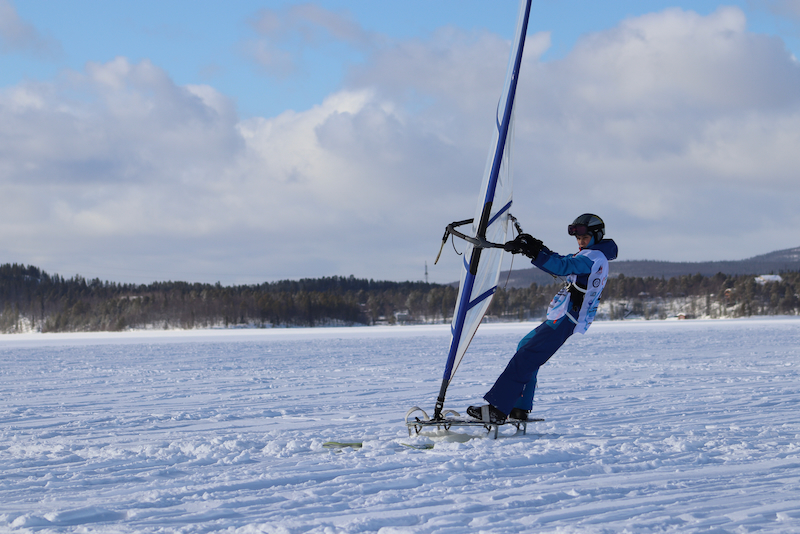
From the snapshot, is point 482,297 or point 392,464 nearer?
point 392,464

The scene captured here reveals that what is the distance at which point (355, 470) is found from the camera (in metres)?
3.60

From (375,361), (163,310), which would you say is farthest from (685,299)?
(375,361)

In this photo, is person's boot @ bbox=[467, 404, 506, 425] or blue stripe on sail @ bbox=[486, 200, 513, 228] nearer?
blue stripe on sail @ bbox=[486, 200, 513, 228]

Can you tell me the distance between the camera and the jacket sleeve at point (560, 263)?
12.9 ft

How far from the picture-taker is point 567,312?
4.21 meters

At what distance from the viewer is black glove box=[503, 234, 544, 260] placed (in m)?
3.91

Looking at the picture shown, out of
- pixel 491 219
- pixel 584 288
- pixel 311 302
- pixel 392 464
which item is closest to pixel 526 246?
pixel 491 219

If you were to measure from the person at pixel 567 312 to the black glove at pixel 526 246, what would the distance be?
12 cm

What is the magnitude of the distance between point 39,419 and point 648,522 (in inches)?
201

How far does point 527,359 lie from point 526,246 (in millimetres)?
800

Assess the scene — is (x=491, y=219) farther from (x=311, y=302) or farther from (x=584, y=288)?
(x=311, y=302)

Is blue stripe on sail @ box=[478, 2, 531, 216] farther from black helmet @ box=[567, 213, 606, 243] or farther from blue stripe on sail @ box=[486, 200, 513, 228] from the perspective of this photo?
black helmet @ box=[567, 213, 606, 243]

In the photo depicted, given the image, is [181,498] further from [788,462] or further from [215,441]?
[788,462]

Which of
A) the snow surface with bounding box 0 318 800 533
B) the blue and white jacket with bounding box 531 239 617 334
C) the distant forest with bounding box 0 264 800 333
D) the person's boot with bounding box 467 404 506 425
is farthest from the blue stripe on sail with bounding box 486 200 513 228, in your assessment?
the distant forest with bounding box 0 264 800 333
